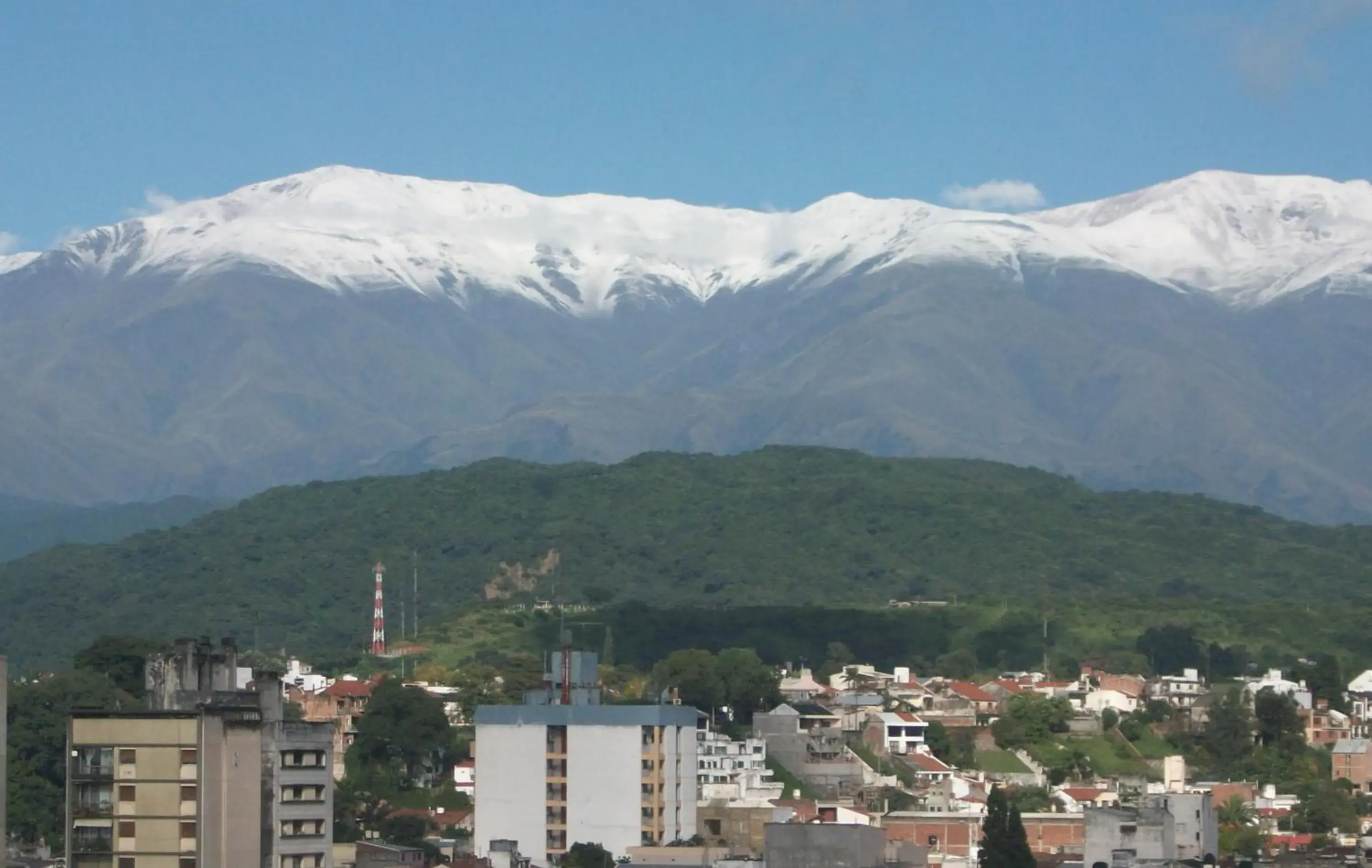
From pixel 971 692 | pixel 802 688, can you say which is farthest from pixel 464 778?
pixel 971 692

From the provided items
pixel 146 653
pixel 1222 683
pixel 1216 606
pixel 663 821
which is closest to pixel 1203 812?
pixel 663 821

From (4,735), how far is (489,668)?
9294 centimetres

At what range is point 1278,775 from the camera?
130 m

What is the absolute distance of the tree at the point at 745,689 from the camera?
133 metres

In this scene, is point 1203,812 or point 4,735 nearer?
point 4,735

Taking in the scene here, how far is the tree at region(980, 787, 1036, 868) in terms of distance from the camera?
83375 millimetres

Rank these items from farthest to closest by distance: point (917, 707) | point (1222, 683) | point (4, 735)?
1. point (1222, 683)
2. point (917, 707)
3. point (4, 735)

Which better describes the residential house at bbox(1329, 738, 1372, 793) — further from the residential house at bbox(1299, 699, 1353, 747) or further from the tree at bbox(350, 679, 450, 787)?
the tree at bbox(350, 679, 450, 787)

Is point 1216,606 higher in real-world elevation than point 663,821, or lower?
higher

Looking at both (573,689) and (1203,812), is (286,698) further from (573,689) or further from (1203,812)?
(1203,812)

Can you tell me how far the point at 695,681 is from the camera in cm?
13312

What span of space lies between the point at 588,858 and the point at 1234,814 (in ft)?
91.6

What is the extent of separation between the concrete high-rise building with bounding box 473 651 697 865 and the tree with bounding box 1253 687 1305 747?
140 feet

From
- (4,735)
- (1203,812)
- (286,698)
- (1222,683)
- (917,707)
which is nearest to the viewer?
(4,735)
